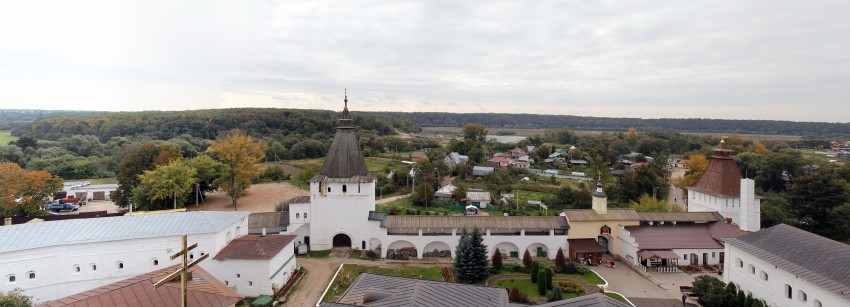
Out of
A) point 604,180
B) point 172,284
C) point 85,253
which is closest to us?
point 172,284

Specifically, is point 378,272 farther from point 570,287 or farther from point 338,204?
point 570,287

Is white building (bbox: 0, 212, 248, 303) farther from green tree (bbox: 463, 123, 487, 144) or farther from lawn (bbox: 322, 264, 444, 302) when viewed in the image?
green tree (bbox: 463, 123, 487, 144)

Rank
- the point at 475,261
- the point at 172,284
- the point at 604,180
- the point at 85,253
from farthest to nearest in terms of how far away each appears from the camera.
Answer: the point at 604,180 → the point at 475,261 → the point at 85,253 → the point at 172,284

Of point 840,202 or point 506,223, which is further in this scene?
point 840,202

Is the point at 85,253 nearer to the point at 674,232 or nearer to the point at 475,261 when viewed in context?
the point at 475,261

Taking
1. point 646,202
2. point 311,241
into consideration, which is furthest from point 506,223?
point 646,202
